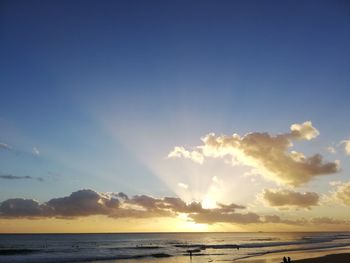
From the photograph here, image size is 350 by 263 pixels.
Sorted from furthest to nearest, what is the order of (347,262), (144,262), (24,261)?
(24,261), (144,262), (347,262)

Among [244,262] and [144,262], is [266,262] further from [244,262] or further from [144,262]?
[144,262]

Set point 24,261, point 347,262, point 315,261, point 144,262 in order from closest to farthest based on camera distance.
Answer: point 347,262 < point 315,261 < point 144,262 < point 24,261

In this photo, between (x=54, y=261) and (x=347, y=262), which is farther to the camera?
(x=54, y=261)

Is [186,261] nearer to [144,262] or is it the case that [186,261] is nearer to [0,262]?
[144,262]

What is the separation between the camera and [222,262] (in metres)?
56.7

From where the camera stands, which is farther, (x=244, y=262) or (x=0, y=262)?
(x=0, y=262)

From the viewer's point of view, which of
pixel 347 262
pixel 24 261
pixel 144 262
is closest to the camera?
pixel 347 262

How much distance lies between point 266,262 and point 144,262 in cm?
1920

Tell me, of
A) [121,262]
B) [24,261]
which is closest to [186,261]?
[121,262]

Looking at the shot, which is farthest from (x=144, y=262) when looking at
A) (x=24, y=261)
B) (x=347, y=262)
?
(x=347, y=262)

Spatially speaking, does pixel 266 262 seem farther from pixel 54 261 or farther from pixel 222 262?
pixel 54 261

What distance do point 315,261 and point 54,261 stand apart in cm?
4316

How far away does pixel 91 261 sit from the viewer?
64812mm

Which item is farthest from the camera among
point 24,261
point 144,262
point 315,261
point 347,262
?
point 24,261
